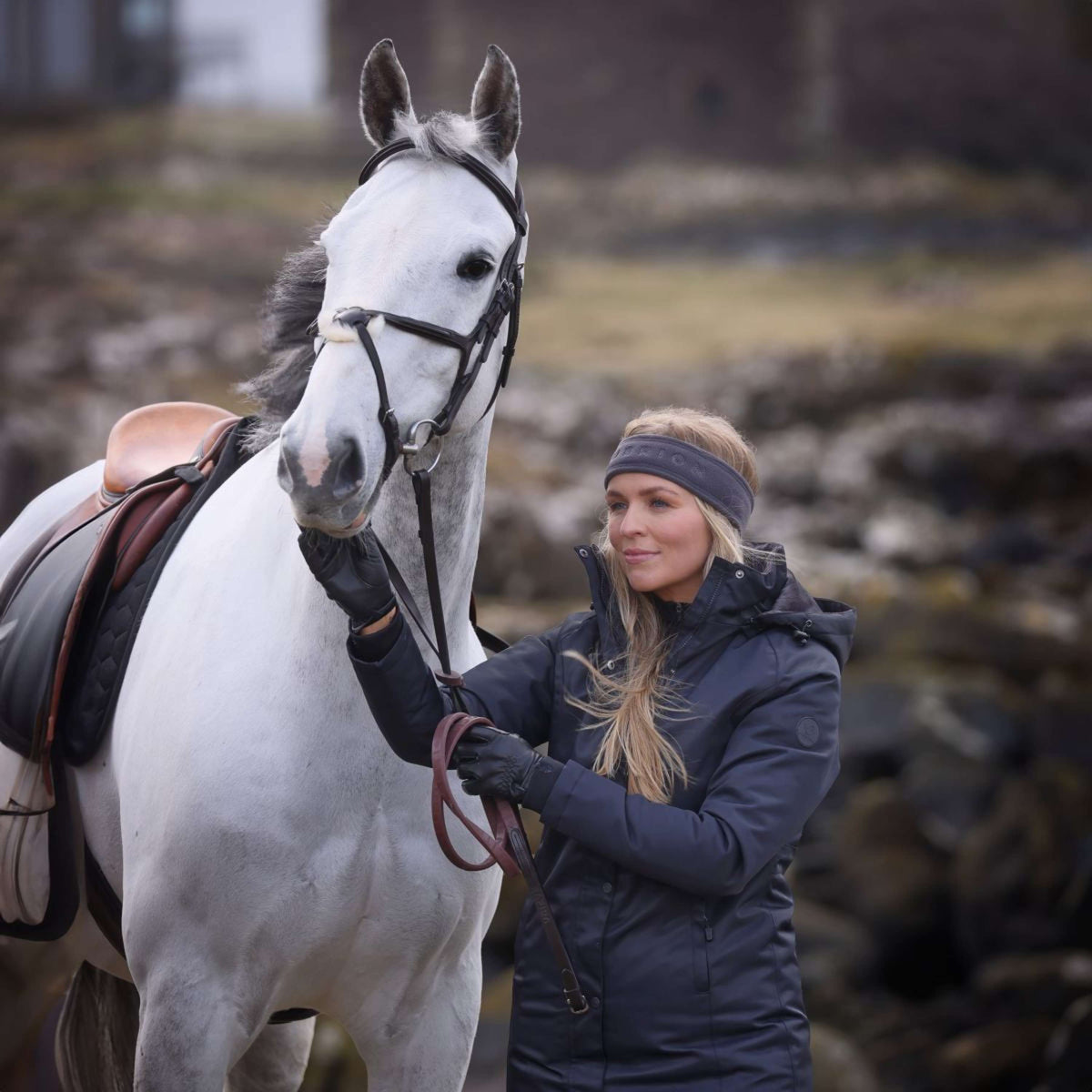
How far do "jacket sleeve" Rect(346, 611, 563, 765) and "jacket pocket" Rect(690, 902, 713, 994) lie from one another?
0.34 metres

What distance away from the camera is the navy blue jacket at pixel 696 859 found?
127cm

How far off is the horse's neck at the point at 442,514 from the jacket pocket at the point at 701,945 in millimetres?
531

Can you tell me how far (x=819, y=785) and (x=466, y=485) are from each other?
60 cm

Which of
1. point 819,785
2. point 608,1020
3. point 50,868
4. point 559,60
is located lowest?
point 50,868

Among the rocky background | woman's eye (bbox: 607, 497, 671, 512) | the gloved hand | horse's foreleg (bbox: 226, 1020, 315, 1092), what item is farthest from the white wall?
the gloved hand

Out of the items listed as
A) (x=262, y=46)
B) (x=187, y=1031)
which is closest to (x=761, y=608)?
(x=187, y=1031)

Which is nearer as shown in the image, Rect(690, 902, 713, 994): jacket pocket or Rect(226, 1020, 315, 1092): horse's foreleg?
Rect(690, 902, 713, 994): jacket pocket

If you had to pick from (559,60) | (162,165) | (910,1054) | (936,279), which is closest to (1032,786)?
(910,1054)

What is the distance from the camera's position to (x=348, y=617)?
4.82ft

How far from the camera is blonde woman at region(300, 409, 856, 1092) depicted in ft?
4.18

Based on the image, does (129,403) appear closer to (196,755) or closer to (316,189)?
(316,189)

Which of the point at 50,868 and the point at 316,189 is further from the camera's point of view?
the point at 316,189

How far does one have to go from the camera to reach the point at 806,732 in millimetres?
1308

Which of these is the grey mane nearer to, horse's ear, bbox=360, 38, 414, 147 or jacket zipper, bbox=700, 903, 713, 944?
horse's ear, bbox=360, 38, 414, 147
